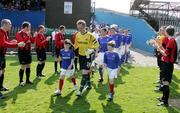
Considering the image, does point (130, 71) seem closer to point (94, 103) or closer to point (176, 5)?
point (94, 103)

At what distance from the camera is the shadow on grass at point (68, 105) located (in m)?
10.0

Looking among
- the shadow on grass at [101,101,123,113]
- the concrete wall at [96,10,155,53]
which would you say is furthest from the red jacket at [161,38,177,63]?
the concrete wall at [96,10,155,53]

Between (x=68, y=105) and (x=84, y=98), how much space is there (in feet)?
3.18

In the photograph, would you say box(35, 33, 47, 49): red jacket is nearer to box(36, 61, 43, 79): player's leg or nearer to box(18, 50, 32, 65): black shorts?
box(36, 61, 43, 79): player's leg

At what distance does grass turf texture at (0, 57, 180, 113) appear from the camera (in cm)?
1021

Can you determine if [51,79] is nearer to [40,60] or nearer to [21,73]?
[40,60]

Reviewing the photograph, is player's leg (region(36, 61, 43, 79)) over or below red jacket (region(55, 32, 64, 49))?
below

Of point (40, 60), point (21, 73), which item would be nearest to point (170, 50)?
point (21, 73)

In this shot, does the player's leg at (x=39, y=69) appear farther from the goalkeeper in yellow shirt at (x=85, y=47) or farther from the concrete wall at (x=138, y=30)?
the concrete wall at (x=138, y=30)

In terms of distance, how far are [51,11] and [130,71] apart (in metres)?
12.6

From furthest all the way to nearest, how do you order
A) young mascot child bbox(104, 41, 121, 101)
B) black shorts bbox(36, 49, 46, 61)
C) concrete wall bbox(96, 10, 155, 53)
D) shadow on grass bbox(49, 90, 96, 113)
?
concrete wall bbox(96, 10, 155, 53), black shorts bbox(36, 49, 46, 61), young mascot child bbox(104, 41, 121, 101), shadow on grass bbox(49, 90, 96, 113)

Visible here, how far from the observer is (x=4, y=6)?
2841 cm

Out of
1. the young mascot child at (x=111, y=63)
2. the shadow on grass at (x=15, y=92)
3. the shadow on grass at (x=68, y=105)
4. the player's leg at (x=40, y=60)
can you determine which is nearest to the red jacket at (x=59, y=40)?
the player's leg at (x=40, y=60)

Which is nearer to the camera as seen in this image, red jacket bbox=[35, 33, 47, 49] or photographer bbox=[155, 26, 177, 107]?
photographer bbox=[155, 26, 177, 107]
